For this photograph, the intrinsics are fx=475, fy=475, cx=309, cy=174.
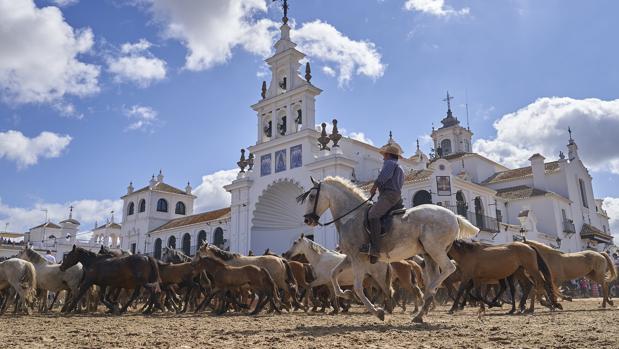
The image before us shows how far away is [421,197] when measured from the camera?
112ft

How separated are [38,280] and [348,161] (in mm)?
22279

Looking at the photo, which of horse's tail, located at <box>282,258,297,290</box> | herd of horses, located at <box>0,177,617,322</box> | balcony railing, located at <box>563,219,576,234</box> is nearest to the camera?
herd of horses, located at <box>0,177,617,322</box>

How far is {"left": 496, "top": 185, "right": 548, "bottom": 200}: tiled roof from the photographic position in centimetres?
4533

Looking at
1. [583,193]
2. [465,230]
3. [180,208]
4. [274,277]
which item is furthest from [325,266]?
[180,208]

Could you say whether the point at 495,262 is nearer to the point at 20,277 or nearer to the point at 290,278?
the point at 290,278

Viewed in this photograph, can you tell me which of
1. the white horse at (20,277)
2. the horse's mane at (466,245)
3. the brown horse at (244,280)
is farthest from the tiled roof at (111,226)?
the horse's mane at (466,245)

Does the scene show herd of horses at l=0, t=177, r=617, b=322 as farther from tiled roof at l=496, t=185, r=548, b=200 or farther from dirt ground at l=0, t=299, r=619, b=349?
tiled roof at l=496, t=185, r=548, b=200

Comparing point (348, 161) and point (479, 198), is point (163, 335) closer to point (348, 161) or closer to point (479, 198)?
point (348, 161)

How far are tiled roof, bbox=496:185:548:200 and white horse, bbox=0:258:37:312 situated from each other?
4157cm

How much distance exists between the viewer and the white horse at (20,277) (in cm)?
1340

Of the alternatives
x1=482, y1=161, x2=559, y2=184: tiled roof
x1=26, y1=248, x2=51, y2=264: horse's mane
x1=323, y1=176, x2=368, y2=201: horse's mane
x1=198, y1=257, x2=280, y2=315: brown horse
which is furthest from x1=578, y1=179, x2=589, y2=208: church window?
x1=26, y1=248, x2=51, y2=264: horse's mane

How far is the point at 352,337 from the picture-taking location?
20.3 ft

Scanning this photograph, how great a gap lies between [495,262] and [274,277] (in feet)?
20.8

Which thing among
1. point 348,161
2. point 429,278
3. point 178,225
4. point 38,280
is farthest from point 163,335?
point 178,225
